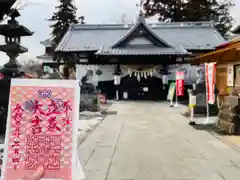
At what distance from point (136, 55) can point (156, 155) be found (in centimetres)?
1438

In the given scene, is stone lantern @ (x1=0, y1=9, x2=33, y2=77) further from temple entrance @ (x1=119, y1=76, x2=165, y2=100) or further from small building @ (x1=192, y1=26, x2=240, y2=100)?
temple entrance @ (x1=119, y1=76, x2=165, y2=100)

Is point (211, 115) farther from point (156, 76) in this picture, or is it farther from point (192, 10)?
point (192, 10)

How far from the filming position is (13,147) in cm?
282

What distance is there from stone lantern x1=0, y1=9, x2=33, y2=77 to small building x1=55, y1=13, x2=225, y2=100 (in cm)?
1196

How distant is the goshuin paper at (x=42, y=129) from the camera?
2.79 metres

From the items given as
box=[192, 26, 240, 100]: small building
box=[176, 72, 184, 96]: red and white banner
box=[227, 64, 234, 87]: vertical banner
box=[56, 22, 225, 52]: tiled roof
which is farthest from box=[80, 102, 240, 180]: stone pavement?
box=[56, 22, 225, 52]: tiled roof

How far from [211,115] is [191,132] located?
12.8 feet

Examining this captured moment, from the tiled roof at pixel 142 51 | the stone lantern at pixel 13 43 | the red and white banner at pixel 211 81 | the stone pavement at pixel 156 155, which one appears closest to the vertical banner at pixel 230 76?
the red and white banner at pixel 211 81

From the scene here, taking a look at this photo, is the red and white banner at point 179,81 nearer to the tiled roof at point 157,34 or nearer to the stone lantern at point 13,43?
the tiled roof at point 157,34

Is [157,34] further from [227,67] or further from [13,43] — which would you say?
[13,43]

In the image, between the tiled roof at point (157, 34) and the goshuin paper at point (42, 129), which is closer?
the goshuin paper at point (42, 129)

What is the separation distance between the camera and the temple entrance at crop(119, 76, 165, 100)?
843 inches

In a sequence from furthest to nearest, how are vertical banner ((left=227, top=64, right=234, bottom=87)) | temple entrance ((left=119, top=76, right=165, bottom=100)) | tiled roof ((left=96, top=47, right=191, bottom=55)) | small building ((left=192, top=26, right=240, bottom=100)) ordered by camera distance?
temple entrance ((left=119, top=76, right=165, bottom=100))
tiled roof ((left=96, top=47, right=191, bottom=55))
vertical banner ((left=227, top=64, right=234, bottom=87))
small building ((left=192, top=26, right=240, bottom=100))

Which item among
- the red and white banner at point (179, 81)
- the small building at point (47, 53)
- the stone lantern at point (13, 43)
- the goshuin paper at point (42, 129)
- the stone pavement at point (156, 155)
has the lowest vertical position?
the stone pavement at point (156, 155)
